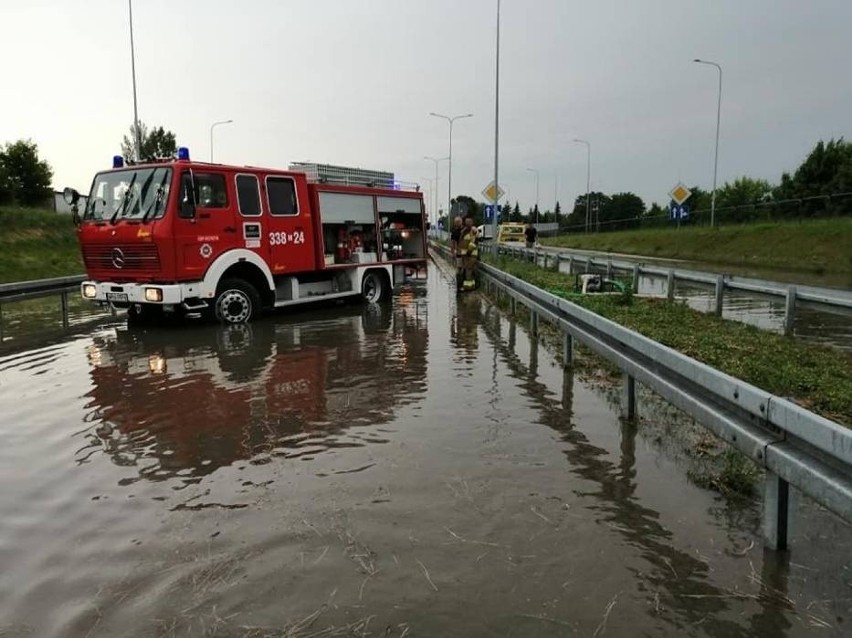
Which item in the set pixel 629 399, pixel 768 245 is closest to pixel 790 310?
pixel 629 399

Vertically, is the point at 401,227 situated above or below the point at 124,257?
above

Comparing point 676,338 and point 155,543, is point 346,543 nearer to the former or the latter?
point 155,543

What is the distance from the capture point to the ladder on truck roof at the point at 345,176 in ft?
47.7

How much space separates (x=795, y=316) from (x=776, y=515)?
9918mm

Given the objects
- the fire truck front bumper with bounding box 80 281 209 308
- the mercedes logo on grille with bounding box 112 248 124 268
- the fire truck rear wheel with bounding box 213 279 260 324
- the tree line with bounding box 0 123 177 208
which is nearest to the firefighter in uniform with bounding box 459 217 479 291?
the fire truck rear wheel with bounding box 213 279 260 324

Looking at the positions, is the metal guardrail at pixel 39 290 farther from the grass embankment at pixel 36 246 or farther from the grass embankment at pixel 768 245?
the grass embankment at pixel 768 245

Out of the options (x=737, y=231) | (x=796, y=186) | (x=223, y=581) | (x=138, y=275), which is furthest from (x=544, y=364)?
(x=796, y=186)

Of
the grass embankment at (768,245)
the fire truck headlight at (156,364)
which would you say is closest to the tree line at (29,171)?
the grass embankment at (768,245)

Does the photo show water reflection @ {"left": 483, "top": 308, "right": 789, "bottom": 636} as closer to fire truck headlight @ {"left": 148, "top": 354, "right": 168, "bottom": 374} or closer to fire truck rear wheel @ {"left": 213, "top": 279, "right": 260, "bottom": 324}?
fire truck headlight @ {"left": 148, "top": 354, "right": 168, "bottom": 374}

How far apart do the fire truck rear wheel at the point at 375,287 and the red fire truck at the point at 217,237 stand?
542 mm

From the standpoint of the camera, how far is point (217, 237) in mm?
11492

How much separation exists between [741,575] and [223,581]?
7.89 ft

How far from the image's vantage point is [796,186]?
158ft

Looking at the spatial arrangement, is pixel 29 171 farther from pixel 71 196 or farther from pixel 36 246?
pixel 71 196
